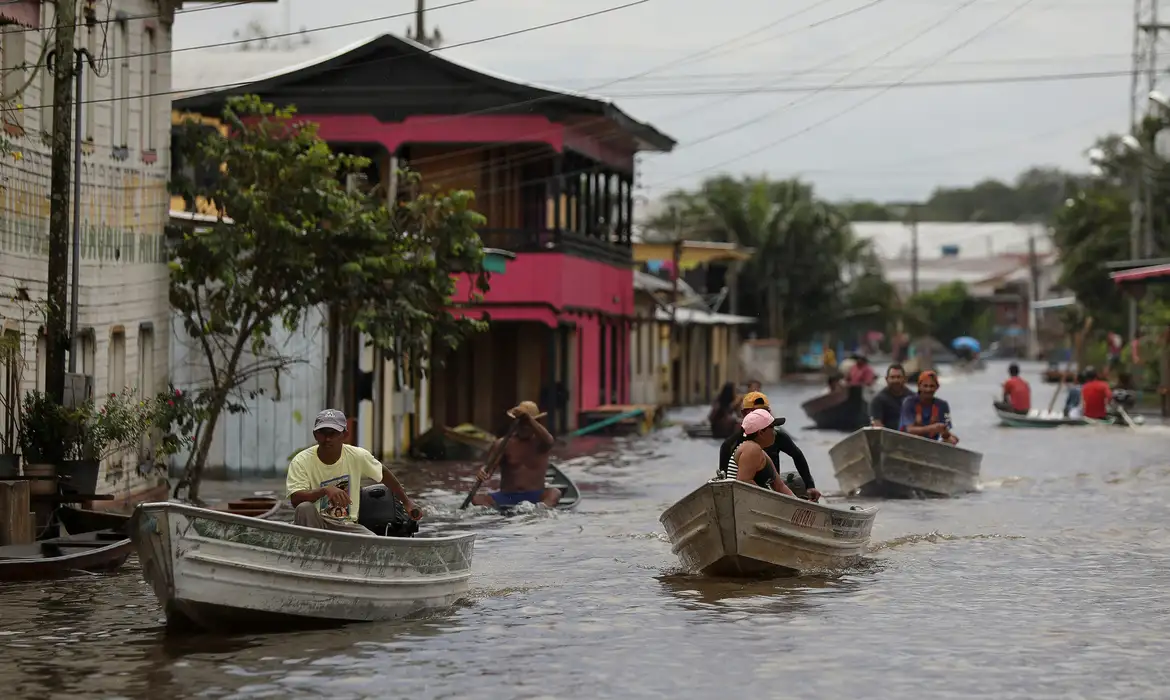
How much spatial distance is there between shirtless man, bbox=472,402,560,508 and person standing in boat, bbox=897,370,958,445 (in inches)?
195

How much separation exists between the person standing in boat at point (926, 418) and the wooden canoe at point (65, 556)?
37.9ft

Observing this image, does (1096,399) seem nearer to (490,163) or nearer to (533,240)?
(533,240)

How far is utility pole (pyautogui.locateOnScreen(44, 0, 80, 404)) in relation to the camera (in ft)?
67.9

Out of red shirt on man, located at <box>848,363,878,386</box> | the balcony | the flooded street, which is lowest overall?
the flooded street

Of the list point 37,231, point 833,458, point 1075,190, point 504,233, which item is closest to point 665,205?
point 1075,190

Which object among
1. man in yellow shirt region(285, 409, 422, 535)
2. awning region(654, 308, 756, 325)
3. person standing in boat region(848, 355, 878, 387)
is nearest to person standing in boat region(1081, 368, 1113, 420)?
person standing in boat region(848, 355, 878, 387)

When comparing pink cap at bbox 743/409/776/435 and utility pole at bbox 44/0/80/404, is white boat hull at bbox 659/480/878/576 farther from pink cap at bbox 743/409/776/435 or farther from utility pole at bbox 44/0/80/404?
utility pole at bbox 44/0/80/404

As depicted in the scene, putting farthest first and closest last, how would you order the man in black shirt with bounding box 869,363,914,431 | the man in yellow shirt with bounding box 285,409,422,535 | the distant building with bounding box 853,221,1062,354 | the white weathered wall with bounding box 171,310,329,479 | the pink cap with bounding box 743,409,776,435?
the distant building with bounding box 853,221,1062,354, the white weathered wall with bounding box 171,310,329,479, the man in black shirt with bounding box 869,363,914,431, the pink cap with bounding box 743,409,776,435, the man in yellow shirt with bounding box 285,409,422,535

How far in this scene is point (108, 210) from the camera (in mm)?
→ 25047

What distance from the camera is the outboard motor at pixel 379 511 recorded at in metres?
15.4

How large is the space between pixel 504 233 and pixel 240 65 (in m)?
15.0

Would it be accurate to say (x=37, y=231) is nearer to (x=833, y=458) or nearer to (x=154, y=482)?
(x=154, y=482)

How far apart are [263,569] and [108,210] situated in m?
11.8

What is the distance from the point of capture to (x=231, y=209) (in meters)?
25.8
